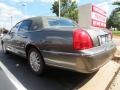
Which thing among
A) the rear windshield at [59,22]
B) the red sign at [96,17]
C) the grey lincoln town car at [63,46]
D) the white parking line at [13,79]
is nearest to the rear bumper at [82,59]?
the grey lincoln town car at [63,46]

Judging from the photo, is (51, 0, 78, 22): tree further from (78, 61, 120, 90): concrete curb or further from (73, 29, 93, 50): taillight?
(73, 29, 93, 50): taillight

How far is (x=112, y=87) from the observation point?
5.45 meters

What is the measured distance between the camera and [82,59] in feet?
16.5

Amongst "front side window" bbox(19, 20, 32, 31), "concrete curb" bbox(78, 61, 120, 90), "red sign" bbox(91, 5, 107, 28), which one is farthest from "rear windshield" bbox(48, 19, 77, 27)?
"red sign" bbox(91, 5, 107, 28)

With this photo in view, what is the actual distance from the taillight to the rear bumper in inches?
4.1

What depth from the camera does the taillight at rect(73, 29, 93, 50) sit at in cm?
516

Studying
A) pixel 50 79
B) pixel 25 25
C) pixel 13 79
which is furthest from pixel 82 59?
pixel 25 25

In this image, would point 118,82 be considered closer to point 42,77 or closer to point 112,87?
point 112,87

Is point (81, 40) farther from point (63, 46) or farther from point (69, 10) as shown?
point (69, 10)

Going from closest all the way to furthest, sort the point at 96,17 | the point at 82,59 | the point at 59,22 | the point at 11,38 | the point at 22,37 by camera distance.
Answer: the point at 82,59 < the point at 59,22 < the point at 22,37 < the point at 11,38 < the point at 96,17

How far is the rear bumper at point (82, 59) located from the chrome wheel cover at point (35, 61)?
0.61m

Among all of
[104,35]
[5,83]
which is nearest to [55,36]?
[104,35]

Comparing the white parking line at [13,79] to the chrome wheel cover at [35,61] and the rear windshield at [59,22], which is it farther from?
the rear windshield at [59,22]

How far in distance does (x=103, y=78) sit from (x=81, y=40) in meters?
1.42
